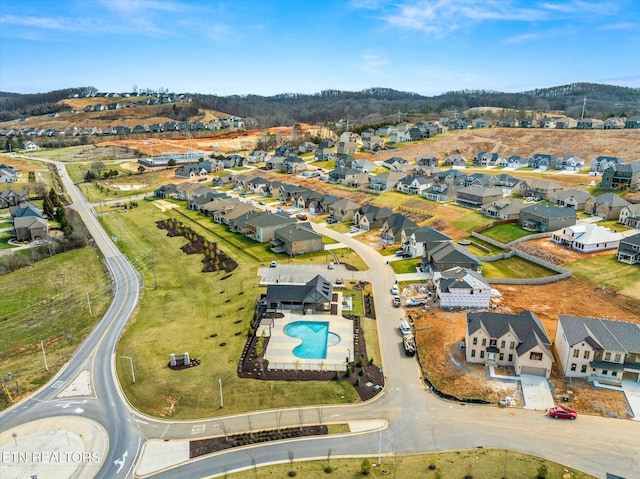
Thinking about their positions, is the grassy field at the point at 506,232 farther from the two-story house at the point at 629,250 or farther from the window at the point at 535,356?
the window at the point at 535,356

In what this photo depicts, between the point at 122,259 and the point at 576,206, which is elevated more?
the point at 576,206

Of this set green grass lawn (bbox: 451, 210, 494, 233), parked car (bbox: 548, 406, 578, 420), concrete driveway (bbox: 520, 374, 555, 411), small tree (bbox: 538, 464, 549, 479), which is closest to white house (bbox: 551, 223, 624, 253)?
green grass lawn (bbox: 451, 210, 494, 233)

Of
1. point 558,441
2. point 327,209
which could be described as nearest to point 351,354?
point 558,441

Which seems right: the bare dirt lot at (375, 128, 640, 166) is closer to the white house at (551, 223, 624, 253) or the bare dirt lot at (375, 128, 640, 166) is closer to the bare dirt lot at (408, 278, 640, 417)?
the white house at (551, 223, 624, 253)

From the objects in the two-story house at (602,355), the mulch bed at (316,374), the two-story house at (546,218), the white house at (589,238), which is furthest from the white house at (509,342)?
the two-story house at (546,218)

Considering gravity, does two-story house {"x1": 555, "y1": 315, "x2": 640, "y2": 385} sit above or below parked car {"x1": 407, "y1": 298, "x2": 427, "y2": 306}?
above

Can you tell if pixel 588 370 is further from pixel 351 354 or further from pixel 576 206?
pixel 576 206

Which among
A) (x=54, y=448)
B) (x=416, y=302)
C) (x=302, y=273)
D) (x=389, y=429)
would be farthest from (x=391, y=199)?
(x=54, y=448)
